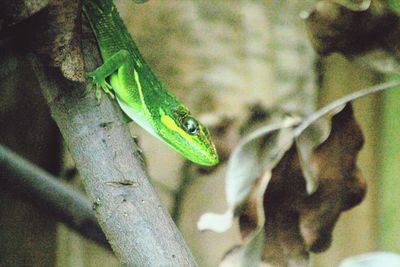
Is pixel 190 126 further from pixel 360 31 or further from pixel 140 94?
pixel 360 31

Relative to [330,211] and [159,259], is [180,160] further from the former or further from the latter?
[159,259]

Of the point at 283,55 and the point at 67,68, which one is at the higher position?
the point at 67,68

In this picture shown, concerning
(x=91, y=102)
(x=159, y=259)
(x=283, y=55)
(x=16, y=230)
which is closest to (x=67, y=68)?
(x=91, y=102)

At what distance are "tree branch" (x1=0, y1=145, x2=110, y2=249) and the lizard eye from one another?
0.85 ft

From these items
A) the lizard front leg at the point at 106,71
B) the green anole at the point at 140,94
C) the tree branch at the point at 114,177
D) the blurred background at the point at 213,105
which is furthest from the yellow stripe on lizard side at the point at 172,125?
the tree branch at the point at 114,177

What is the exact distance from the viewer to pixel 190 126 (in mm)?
1395

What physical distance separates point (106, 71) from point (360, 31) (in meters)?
0.44

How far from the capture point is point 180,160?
1.91m

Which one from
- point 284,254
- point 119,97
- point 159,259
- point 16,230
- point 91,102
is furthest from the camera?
point 16,230

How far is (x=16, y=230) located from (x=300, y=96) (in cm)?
84

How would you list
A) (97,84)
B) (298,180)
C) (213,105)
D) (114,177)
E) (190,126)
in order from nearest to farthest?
Answer: (114,177) < (97,84) < (298,180) < (190,126) < (213,105)

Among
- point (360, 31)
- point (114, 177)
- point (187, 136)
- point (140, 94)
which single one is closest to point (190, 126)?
point (187, 136)

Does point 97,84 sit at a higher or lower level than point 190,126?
higher

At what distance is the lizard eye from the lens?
1.39 metres
